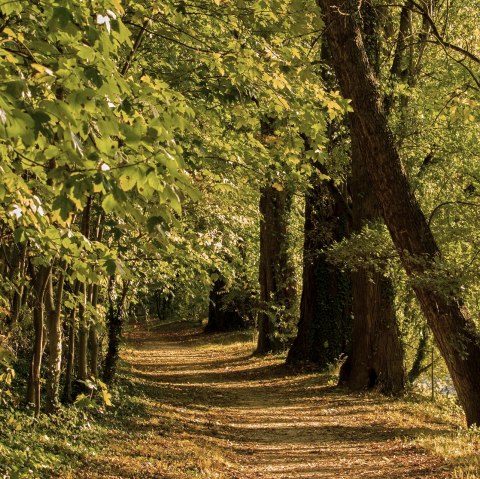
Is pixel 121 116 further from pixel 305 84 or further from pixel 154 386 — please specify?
pixel 154 386

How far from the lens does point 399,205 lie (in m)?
9.73

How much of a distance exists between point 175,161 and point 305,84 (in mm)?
4949

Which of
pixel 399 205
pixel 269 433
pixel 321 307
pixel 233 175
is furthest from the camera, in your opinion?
pixel 321 307

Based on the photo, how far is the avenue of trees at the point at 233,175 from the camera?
12.8ft

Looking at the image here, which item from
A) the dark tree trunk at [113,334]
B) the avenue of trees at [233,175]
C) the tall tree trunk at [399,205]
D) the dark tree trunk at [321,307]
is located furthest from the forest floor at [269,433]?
the tall tree trunk at [399,205]

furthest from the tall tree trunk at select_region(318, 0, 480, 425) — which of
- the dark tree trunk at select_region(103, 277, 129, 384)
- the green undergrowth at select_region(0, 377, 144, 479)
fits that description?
the dark tree trunk at select_region(103, 277, 129, 384)

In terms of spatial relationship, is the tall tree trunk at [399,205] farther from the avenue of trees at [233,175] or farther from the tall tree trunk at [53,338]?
the tall tree trunk at [53,338]

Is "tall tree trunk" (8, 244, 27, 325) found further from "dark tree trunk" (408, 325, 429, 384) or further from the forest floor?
"dark tree trunk" (408, 325, 429, 384)

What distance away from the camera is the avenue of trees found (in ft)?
12.8

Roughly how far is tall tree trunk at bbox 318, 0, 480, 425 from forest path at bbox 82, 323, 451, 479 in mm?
Answer: 1462

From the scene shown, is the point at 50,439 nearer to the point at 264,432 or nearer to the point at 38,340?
the point at 38,340

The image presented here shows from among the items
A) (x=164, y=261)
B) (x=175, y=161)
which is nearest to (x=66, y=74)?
(x=175, y=161)

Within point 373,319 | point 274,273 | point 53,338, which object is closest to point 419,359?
point 274,273

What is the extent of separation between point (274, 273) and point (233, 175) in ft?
36.9
